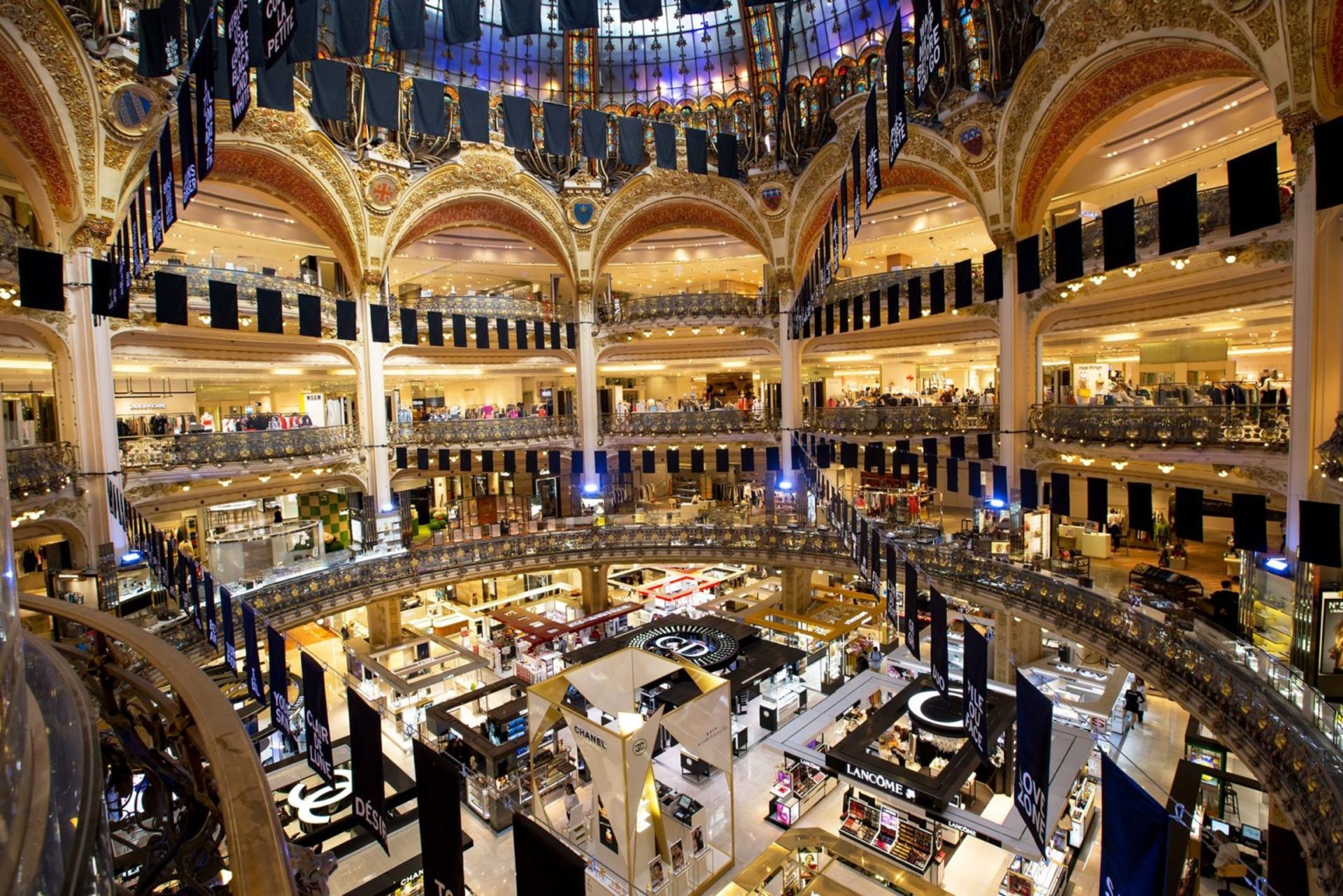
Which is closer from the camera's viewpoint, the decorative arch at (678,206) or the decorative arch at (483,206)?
the decorative arch at (483,206)

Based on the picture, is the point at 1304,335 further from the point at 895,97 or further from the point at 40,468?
the point at 40,468

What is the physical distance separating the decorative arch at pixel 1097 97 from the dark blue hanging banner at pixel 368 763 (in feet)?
61.8

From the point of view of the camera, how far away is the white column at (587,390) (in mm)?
28000

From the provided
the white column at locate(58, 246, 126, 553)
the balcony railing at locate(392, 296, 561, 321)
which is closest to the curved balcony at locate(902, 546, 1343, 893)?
the balcony railing at locate(392, 296, 561, 321)

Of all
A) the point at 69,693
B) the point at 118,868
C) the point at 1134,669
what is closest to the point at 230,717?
the point at 69,693

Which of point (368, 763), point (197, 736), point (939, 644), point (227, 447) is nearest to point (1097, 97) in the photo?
point (939, 644)

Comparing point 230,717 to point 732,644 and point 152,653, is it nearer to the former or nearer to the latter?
point 152,653

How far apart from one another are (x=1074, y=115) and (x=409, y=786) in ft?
70.7

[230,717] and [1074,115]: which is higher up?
[1074,115]

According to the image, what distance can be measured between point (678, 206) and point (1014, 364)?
47.6 feet

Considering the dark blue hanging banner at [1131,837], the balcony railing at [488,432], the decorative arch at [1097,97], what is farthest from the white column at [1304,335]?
the balcony railing at [488,432]

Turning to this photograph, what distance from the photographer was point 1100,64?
16.0m

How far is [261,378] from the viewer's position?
25.0 metres

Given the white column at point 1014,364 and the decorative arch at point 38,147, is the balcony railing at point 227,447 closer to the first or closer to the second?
the decorative arch at point 38,147
